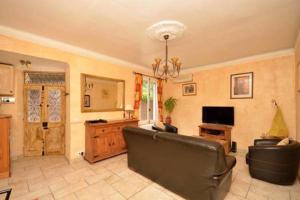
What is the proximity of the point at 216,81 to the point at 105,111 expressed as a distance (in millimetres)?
3705

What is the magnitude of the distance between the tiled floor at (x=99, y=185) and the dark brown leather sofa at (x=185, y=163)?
231 millimetres

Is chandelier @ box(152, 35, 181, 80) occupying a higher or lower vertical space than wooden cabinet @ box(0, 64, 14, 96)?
higher

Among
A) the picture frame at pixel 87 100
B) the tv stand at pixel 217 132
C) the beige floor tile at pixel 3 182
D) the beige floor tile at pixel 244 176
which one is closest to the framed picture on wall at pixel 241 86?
the tv stand at pixel 217 132

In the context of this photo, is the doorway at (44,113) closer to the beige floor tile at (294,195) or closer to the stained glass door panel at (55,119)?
the stained glass door panel at (55,119)

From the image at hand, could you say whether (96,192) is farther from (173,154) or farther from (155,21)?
(155,21)

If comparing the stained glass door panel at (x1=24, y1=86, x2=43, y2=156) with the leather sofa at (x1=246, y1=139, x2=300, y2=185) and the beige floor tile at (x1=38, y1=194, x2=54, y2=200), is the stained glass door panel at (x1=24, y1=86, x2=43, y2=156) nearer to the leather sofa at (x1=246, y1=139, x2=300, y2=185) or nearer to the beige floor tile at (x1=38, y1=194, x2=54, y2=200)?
the beige floor tile at (x1=38, y1=194, x2=54, y2=200)

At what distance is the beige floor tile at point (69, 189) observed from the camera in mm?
2203

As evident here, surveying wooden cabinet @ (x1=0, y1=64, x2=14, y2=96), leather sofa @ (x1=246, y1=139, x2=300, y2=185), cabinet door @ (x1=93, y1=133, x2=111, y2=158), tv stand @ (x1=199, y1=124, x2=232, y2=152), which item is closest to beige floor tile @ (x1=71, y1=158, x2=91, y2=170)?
cabinet door @ (x1=93, y1=133, x2=111, y2=158)

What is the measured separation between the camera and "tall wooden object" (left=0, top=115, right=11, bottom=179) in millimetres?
2611

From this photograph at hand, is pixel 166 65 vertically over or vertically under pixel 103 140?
over

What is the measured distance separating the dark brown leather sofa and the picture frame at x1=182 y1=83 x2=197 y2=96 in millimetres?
3255

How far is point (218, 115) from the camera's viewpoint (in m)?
4.46

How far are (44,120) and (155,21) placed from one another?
3917mm

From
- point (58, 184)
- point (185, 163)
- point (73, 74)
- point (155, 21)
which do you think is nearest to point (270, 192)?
point (185, 163)
